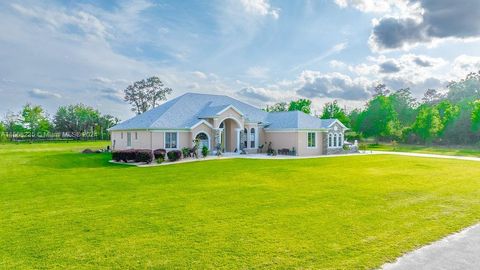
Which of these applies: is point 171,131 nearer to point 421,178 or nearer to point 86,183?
point 86,183

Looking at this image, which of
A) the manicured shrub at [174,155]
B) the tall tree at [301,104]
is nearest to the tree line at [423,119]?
the tall tree at [301,104]

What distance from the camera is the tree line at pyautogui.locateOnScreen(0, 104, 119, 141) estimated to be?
229 ft

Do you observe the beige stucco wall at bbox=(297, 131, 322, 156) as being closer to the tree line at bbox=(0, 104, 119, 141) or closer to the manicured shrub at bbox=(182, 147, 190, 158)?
the manicured shrub at bbox=(182, 147, 190, 158)

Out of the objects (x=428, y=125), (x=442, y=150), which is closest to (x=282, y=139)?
(x=442, y=150)

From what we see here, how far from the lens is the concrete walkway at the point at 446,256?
5379 mm

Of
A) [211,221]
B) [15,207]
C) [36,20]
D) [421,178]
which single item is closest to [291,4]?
[421,178]

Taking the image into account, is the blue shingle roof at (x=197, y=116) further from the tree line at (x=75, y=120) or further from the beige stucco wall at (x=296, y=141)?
the tree line at (x=75, y=120)

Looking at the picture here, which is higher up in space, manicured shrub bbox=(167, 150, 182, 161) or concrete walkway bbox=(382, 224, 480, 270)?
manicured shrub bbox=(167, 150, 182, 161)

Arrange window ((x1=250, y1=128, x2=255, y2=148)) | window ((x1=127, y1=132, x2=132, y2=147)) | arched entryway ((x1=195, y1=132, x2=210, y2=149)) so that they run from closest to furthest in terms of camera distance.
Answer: arched entryway ((x1=195, y1=132, x2=210, y2=149)), window ((x1=127, y1=132, x2=132, y2=147)), window ((x1=250, y1=128, x2=255, y2=148))

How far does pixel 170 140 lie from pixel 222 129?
17.2ft

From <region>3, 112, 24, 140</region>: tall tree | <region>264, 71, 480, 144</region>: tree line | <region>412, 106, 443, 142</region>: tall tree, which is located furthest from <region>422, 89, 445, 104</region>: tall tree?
<region>3, 112, 24, 140</region>: tall tree

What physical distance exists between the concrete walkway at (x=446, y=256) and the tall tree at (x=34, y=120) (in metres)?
78.7

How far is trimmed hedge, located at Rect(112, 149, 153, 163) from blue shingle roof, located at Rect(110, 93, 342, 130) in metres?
3.87

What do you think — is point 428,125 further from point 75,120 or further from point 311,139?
point 75,120
